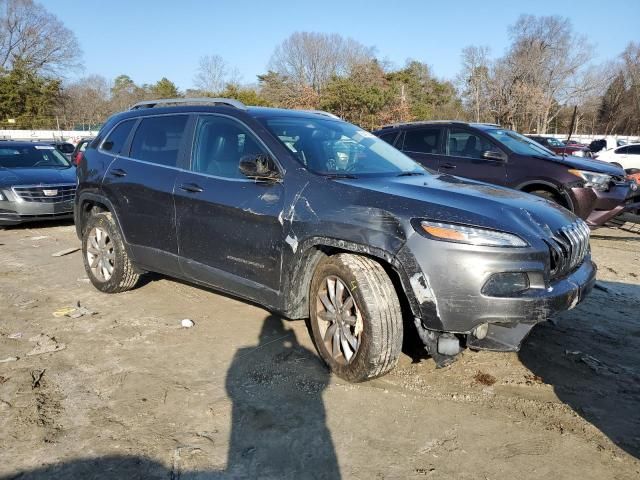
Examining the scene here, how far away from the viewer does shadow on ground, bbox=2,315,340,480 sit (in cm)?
239

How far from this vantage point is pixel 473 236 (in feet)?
9.16

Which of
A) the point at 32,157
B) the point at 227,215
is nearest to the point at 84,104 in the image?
the point at 32,157

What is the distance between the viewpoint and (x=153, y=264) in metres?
4.45

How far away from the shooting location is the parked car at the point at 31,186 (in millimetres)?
8477

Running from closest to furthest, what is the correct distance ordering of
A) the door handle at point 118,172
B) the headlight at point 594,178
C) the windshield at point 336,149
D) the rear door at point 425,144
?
1. the windshield at point 336,149
2. the door handle at point 118,172
3. the headlight at point 594,178
4. the rear door at point 425,144

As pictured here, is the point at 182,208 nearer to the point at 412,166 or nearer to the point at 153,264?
the point at 153,264

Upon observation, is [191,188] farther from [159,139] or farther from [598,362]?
[598,362]

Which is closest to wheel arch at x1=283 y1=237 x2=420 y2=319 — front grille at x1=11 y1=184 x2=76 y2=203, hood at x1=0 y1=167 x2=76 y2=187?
front grille at x1=11 y1=184 x2=76 y2=203

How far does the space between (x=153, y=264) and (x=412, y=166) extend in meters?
2.36

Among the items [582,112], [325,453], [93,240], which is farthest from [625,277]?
[582,112]

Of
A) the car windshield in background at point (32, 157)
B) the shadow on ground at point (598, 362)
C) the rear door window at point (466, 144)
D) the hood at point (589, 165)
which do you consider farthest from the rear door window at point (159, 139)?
the car windshield in background at point (32, 157)

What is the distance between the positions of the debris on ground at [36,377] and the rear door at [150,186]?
124cm

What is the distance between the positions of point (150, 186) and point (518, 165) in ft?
17.1

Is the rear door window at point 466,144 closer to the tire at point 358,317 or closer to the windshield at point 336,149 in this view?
the windshield at point 336,149
